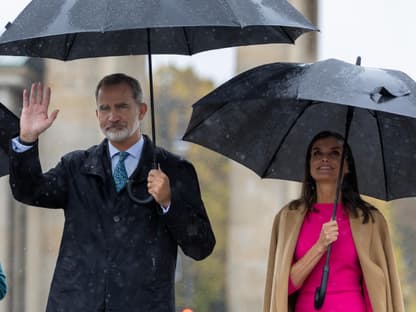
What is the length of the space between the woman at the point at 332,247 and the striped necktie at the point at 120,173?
2.64 ft

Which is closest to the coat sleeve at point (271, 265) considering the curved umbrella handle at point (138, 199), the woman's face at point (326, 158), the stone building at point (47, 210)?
the woman's face at point (326, 158)

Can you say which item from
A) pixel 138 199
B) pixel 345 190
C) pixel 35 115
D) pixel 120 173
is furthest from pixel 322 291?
pixel 35 115

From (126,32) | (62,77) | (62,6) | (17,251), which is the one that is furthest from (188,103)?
(62,6)

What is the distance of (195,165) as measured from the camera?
15.4m

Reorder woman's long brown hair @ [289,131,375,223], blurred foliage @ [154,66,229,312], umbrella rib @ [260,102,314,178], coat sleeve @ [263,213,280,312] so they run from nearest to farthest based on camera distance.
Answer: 1. woman's long brown hair @ [289,131,375,223]
2. coat sleeve @ [263,213,280,312]
3. umbrella rib @ [260,102,314,178]
4. blurred foliage @ [154,66,229,312]

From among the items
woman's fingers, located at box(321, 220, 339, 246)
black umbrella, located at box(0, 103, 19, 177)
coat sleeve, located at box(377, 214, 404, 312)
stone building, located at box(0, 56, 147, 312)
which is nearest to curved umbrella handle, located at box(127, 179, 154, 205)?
black umbrella, located at box(0, 103, 19, 177)

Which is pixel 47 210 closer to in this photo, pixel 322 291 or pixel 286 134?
pixel 286 134

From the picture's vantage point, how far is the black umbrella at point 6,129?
7332mm

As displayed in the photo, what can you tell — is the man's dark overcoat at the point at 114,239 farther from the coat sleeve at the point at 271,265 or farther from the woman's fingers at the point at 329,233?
the woman's fingers at the point at 329,233

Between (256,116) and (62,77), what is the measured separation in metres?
7.85

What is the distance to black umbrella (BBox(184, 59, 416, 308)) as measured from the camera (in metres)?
7.34

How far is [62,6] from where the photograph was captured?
6.76m

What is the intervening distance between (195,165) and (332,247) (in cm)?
820

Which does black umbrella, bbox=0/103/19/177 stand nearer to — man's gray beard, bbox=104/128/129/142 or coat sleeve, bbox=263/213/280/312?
man's gray beard, bbox=104/128/129/142
